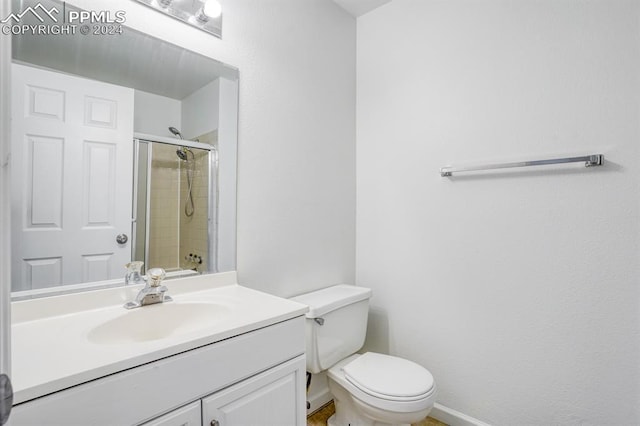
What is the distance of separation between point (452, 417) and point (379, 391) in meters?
0.61

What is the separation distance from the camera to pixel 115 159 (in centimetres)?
111

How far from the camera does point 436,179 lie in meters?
1.68

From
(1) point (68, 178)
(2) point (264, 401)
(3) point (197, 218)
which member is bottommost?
(2) point (264, 401)

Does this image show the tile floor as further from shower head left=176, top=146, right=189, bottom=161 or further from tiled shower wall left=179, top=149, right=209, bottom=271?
shower head left=176, top=146, right=189, bottom=161

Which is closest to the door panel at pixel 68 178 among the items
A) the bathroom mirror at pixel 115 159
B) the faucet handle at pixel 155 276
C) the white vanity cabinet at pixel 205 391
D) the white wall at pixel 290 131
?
the bathroom mirror at pixel 115 159

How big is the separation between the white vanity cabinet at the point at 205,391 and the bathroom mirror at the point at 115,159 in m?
0.48

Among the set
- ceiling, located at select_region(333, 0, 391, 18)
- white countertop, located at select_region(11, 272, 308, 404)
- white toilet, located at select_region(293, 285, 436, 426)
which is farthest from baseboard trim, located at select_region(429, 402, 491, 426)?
ceiling, located at select_region(333, 0, 391, 18)

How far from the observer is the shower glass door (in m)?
1.18

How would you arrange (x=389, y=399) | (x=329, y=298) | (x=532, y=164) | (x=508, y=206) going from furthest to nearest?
(x=329, y=298) → (x=508, y=206) → (x=532, y=164) → (x=389, y=399)

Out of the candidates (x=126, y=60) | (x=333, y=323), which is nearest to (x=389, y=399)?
(x=333, y=323)

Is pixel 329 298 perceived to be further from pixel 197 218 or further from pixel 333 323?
pixel 197 218

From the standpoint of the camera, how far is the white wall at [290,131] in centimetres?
143

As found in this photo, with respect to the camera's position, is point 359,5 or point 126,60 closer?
point 126,60

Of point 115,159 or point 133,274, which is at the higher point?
point 115,159
